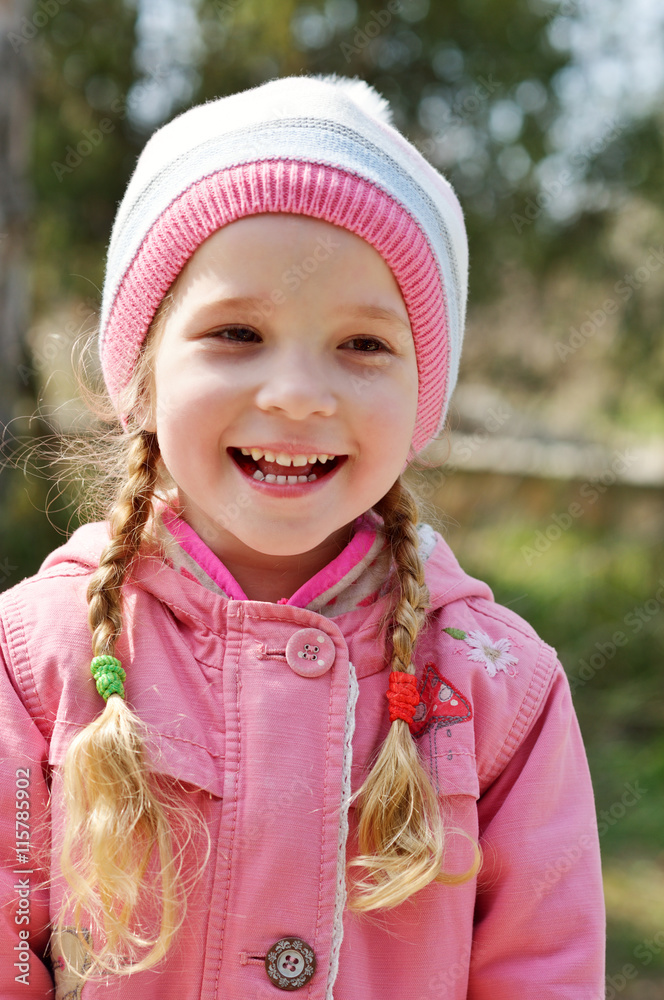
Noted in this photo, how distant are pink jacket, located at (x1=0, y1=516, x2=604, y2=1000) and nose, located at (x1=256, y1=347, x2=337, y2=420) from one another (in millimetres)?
328

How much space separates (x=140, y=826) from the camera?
1401mm

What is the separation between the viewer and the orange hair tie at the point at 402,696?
4.93 ft

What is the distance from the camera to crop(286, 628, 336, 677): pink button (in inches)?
58.8

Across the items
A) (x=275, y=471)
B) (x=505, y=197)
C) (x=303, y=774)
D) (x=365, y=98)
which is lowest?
(x=303, y=774)

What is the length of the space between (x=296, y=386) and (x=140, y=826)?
0.70 meters

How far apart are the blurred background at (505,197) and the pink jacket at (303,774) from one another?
91.6 inches

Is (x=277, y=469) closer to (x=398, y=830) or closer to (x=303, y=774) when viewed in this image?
(x=303, y=774)

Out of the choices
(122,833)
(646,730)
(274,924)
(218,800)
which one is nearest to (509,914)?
(274,924)

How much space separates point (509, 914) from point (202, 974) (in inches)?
19.8

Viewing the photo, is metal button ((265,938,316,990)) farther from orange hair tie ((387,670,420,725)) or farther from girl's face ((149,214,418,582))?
girl's face ((149,214,418,582))

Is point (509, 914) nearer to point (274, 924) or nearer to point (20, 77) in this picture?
point (274, 924)

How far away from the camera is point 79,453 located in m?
1.87

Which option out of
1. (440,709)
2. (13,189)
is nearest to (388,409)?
(440,709)

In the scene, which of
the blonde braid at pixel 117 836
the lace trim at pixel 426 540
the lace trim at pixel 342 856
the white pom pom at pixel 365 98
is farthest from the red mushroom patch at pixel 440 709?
the white pom pom at pixel 365 98
